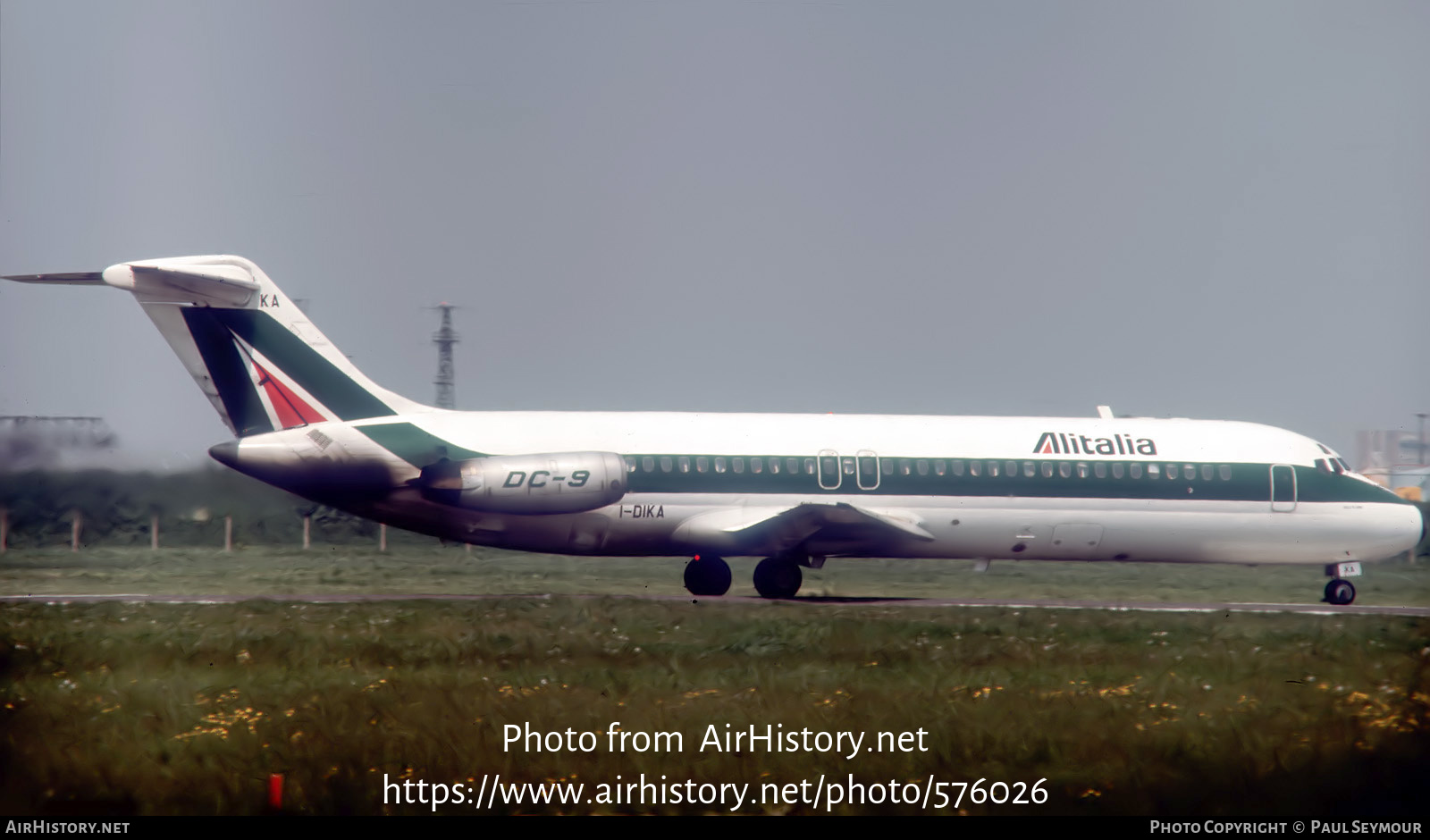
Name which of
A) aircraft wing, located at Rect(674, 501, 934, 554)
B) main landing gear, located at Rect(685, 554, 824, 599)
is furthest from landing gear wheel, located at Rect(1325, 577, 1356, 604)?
main landing gear, located at Rect(685, 554, 824, 599)

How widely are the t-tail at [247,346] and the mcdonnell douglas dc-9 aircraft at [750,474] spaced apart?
3 centimetres

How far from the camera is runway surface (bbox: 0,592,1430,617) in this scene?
21594 mm

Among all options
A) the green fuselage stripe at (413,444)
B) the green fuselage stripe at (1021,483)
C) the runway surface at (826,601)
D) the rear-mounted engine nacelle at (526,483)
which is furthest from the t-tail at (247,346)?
the green fuselage stripe at (1021,483)

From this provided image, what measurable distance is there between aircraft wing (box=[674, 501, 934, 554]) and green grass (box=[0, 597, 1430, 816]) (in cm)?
507

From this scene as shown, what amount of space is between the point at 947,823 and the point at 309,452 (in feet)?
50.6

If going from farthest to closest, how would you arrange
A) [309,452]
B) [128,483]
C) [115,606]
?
[128,483] < [309,452] < [115,606]

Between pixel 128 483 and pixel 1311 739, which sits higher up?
pixel 128 483

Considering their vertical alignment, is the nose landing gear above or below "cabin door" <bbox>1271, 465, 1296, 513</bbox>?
below

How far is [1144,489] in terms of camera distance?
25.6 meters

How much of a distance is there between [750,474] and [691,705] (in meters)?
12.5

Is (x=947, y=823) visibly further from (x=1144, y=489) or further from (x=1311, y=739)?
(x=1144, y=489)

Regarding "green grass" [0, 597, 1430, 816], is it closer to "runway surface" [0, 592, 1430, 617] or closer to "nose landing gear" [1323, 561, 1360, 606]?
"runway surface" [0, 592, 1430, 617]

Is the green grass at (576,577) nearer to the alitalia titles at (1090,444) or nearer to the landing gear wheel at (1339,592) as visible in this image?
the landing gear wheel at (1339,592)

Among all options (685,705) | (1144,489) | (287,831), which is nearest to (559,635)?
(685,705)
